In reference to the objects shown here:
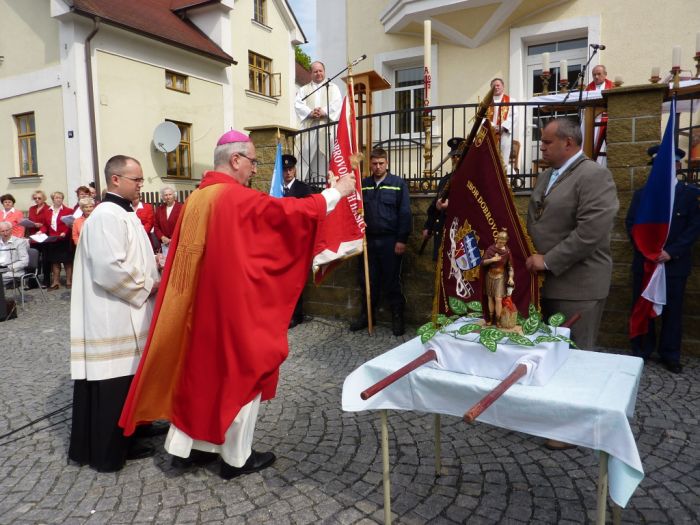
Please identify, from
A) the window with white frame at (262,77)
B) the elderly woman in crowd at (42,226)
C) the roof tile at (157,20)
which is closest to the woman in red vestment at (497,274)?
the elderly woman in crowd at (42,226)

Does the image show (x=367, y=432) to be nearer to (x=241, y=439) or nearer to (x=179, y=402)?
(x=241, y=439)

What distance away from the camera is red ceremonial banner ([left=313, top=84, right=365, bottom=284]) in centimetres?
597

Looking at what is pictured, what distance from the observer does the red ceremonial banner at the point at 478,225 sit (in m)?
2.89

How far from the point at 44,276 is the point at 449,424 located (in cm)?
1037

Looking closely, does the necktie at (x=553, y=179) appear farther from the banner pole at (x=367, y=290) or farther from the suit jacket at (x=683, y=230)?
the banner pole at (x=367, y=290)

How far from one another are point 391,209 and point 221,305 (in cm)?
387

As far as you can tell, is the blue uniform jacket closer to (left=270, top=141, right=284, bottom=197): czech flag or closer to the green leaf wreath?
(left=270, top=141, right=284, bottom=197): czech flag

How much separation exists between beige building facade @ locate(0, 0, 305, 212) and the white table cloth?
15.0 metres

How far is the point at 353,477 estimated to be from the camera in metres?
3.19

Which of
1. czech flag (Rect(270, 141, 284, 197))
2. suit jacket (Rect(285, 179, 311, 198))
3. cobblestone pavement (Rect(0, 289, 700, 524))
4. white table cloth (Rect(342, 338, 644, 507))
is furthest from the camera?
suit jacket (Rect(285, 179, 311, 198))

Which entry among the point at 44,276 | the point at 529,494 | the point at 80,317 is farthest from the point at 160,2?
the point at 529,494

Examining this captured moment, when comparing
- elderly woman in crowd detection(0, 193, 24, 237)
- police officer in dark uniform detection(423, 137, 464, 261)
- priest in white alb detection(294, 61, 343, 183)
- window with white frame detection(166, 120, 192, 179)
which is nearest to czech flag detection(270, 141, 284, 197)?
priest in white alb detection(294, 61, 343, 183)

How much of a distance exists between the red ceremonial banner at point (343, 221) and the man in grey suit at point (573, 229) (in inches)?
109

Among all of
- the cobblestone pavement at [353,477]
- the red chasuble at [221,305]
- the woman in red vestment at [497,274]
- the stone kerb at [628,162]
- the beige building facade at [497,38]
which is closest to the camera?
the woman in red vestment at [497,274]
